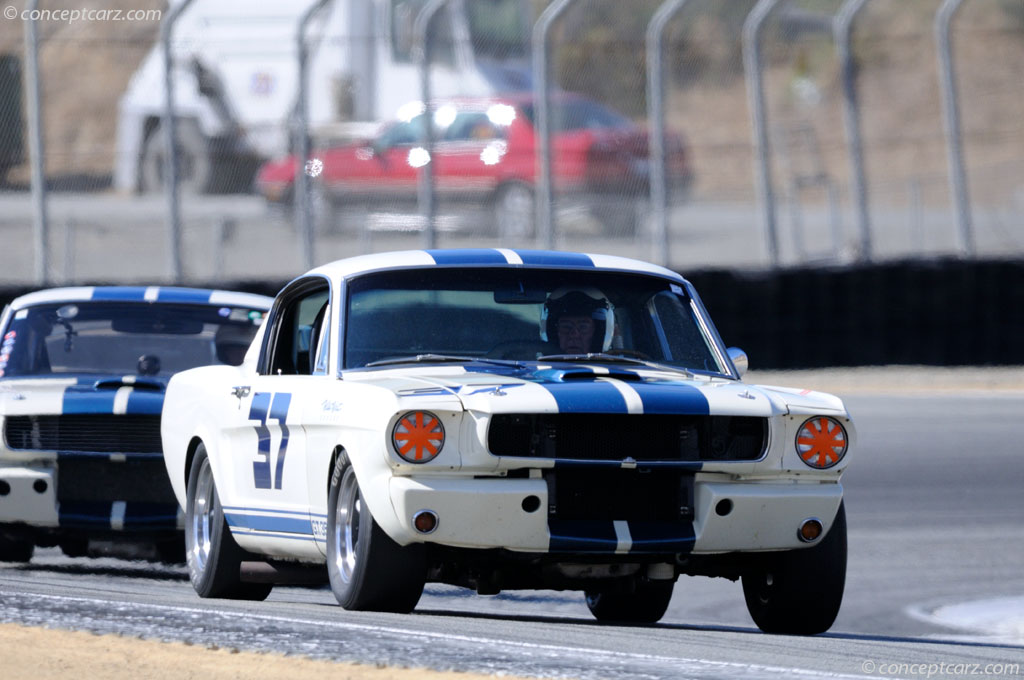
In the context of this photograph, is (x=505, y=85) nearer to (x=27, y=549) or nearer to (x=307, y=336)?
(x=27, y=549)

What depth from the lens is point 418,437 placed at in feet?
19.4

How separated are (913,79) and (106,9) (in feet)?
71.0

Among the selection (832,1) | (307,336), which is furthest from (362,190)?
(307,336)

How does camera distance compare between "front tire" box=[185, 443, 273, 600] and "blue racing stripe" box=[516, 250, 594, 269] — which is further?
"front tire" box=[185, 443, 273, 600]

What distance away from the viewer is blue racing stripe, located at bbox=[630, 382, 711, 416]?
6055 millimetres

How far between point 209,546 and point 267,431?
78 centimetres

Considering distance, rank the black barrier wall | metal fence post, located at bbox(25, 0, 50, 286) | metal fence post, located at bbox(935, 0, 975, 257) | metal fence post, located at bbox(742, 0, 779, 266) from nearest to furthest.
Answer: metal fence post, located at bbox(25, 0, 50, 286), the black barrier wall, metal fence post, located at bbox(742, 0, 779, 266), metal fence post, located at bbox(935, 0, 975, 257)

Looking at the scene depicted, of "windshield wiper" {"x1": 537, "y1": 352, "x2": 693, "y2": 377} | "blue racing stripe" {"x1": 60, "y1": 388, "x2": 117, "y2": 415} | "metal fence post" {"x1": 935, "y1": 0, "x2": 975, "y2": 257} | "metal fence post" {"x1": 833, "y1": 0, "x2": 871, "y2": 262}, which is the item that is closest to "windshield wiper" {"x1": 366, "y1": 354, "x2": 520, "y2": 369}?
"windshield wiper" {"x1": 537, "y1": 352, "x2": 693, "y2": 377}

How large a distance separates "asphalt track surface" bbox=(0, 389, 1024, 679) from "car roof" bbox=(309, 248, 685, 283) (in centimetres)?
130

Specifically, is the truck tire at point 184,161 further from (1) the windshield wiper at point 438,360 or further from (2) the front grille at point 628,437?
(2) the front grille at point 628,437

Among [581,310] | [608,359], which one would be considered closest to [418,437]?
[608,359]

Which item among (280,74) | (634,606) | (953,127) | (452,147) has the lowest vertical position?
(634,606)

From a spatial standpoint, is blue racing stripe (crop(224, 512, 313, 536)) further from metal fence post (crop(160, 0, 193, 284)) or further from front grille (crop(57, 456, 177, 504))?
metal fence post (crop(160, 0, 193, 284))

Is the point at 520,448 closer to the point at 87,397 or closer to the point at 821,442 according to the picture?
the point at 821,442
